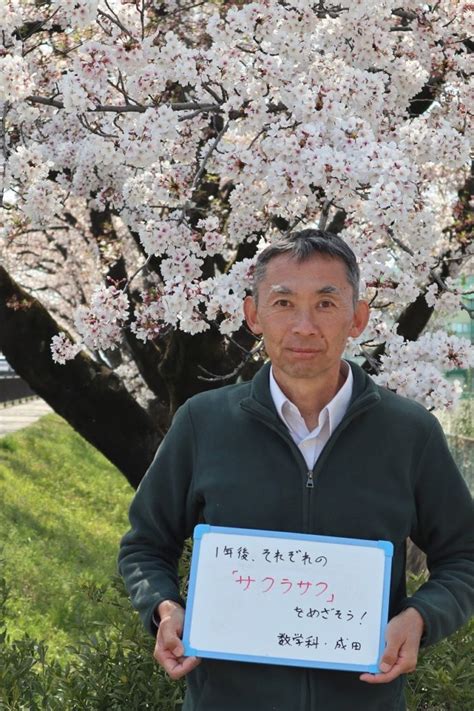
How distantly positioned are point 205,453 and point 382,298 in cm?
301

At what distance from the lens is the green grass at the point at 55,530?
28.0 ft

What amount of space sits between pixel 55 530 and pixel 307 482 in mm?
10847

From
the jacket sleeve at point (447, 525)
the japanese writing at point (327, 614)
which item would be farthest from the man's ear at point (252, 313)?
the japanese writing at point (327, 614)

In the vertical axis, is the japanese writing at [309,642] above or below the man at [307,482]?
below

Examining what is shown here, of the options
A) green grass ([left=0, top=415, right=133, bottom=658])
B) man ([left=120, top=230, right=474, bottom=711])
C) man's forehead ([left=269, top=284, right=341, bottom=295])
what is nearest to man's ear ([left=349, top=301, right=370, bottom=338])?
man ([left=120, top=230, right=474, bottom=711])

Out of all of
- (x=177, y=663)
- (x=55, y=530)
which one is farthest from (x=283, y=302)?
(x=55, y=530)

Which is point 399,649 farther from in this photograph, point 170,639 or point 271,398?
point 271,398

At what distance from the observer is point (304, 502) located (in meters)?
2.16

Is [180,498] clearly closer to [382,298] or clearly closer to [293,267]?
[293,267]

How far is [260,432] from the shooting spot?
2238mm

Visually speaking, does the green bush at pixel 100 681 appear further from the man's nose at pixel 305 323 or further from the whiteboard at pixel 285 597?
the man's nose at pixel 305 323

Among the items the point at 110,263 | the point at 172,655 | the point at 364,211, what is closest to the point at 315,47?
the point at 364,211

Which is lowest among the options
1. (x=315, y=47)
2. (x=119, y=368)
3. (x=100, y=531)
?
(x=100, y=531)

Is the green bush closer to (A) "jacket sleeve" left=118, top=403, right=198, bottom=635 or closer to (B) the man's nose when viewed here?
(A) "jacket sleeve" left=118, top=403, right=198, bottom=635
